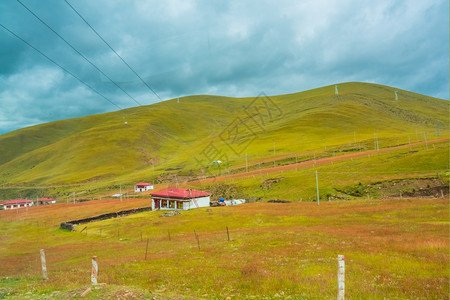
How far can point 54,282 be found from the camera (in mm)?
16266

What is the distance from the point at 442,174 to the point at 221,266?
6503 cm

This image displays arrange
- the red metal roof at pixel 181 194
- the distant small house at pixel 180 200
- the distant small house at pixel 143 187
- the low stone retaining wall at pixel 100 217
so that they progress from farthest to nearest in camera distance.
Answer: the distant small house at pixel 143 187, the distant small house at pixel 180 200, the red metal roof at pixel 181 194, the low stone retaining wall at pixel 100 217

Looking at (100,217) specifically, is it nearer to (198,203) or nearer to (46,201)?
(198,203)

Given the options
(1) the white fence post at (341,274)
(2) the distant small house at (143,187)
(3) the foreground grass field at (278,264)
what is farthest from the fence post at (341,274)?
(2) the distant small house at (143,187)

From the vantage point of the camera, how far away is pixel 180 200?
73.5 metres

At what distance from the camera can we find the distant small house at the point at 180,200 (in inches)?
2886

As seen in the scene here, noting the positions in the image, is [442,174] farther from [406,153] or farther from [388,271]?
[388,271]

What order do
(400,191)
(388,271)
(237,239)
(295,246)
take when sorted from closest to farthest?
(388,271) < (295,246) < (237,239) < (400,191)

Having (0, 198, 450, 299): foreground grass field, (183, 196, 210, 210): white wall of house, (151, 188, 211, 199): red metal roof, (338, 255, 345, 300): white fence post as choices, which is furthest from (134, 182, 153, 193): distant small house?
(338, 255, 345, 300): white fence post

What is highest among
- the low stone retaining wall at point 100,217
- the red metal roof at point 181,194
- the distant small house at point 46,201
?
the red metal roof at point 181,194

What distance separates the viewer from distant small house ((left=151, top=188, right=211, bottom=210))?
73.3 metres

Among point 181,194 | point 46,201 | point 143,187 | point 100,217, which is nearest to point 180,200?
point 181,194

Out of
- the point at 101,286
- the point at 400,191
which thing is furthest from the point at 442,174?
the point at 101,286

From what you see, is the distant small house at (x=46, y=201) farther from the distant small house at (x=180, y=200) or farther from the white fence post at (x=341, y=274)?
the white fence post at (x=341, y=274)
